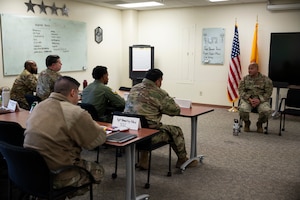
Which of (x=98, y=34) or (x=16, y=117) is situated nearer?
(x=16, y=117)

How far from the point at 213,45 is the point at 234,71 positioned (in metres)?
0.93

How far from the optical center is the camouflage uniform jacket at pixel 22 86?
15.9ft

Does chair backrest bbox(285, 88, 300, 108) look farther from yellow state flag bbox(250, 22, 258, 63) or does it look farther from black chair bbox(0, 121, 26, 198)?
black chair bbox(0, 121, 26, 198)

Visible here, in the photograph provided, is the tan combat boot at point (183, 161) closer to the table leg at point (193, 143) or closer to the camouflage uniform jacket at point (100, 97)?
the table leg at point (193, 143)

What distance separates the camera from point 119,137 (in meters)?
2.43

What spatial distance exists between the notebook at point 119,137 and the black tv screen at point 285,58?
16.5 feet

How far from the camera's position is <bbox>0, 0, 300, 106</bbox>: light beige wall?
7359mm

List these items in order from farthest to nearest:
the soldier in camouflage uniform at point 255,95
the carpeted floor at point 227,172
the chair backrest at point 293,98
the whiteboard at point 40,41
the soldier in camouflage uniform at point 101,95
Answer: the whiteboard at point 40,41 < the chair backrest at point 293,98 < the soldier in camouflage uniform at point 255,95 < the soldier in camouflage uniform at point 101,95 < the carpeted floor at point 227,172

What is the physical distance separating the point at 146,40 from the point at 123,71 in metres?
1.13

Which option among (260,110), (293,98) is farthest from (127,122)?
(293,98)

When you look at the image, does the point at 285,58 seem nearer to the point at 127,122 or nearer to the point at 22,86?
the point at 127,122

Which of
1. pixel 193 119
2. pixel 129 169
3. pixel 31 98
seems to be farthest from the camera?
pixel 31 98

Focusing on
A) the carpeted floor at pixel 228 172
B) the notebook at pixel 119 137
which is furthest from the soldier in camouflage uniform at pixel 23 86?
the notebook at pixel 119 137

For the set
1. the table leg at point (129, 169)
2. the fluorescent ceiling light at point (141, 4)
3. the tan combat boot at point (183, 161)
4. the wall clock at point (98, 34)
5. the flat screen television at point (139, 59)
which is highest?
the fluorescent ceiling light at point (141, 4)
